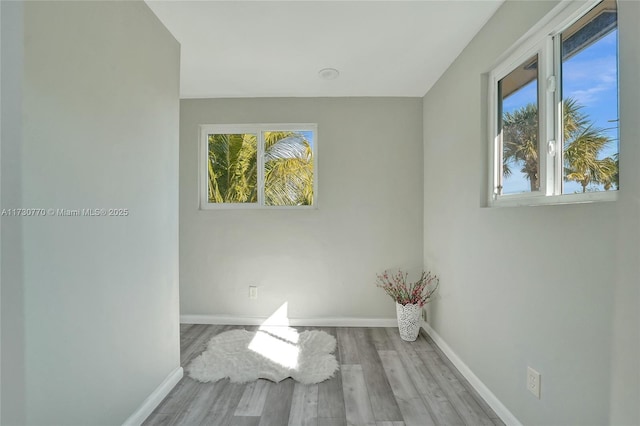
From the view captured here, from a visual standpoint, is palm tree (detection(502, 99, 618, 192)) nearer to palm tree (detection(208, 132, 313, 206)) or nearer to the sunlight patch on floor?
palm tree (detection(208, 132, 313, 206))

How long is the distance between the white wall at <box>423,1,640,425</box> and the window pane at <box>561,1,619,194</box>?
0.40ft

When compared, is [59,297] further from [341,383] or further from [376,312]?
[376,312]

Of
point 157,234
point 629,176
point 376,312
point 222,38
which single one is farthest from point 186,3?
point 376,312

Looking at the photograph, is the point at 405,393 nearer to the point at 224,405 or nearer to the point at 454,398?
the point at 454,398

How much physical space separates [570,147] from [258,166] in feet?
8.29

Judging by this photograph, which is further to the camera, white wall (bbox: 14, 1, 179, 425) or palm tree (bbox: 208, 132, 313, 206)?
palm tree (bbox: 208, 132, 313, 206)

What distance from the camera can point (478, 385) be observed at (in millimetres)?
1885

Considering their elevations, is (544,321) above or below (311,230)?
below

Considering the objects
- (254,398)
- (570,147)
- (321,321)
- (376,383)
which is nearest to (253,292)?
(321,321)

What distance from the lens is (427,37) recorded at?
1.98 metres

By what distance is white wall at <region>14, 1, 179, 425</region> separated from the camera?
105 centimetres

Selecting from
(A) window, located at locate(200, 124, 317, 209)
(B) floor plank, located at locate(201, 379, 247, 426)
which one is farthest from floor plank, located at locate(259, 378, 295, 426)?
(A) window, located at locate(200, 124, 317, 209)

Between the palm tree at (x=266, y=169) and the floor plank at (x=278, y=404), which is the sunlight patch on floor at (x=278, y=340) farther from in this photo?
the palm tree at (x=266, y=169)

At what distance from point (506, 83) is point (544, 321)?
1386mm
